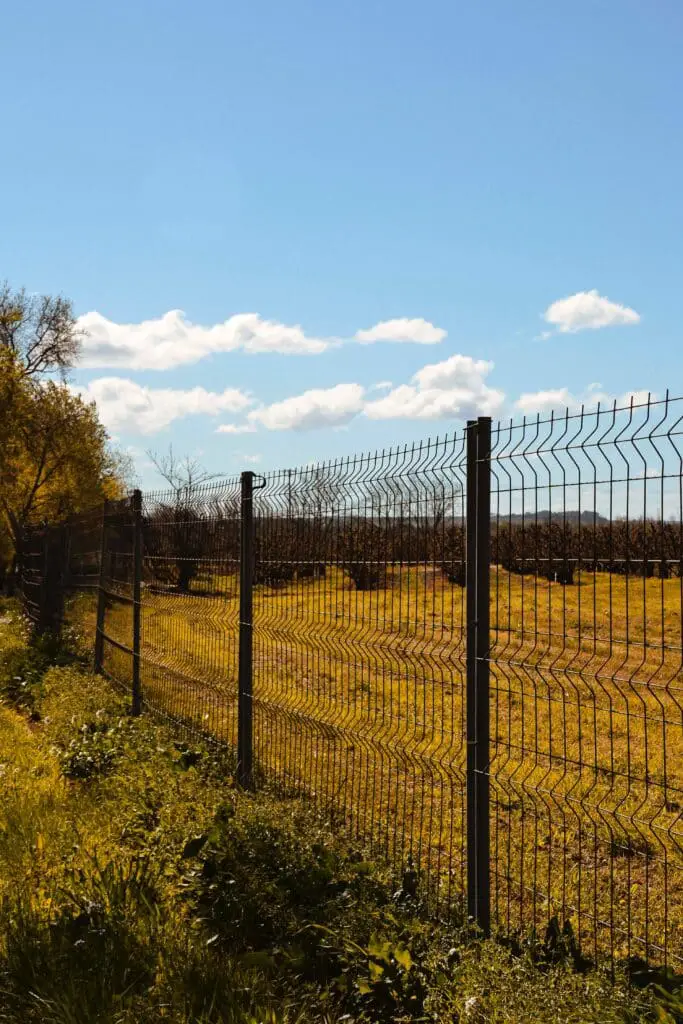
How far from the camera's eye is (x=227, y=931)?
4.53 meters

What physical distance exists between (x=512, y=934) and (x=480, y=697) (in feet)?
3.79

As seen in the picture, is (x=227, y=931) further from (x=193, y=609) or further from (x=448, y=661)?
(x=193, y=609)

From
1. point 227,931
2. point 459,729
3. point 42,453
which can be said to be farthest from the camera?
point 42,453

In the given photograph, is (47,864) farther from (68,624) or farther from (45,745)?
(68,624)

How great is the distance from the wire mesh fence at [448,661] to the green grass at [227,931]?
344 millimetres

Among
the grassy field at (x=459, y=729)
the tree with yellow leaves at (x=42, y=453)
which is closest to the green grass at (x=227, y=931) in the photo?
the grassy field at (x=459, y=729)

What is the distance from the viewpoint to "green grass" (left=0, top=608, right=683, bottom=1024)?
146 inches

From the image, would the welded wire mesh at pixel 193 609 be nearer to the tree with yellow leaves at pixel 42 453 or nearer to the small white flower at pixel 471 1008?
the small white flower at pixel 471 1008

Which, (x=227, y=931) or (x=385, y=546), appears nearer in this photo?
(x=227, y=931)

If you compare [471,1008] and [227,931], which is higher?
[471,1008]

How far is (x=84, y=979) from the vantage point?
158 inches

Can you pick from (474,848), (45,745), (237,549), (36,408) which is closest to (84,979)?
(474,848)

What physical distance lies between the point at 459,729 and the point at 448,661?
2.02 m

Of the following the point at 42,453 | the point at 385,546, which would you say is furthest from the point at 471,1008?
the point at 42,453
